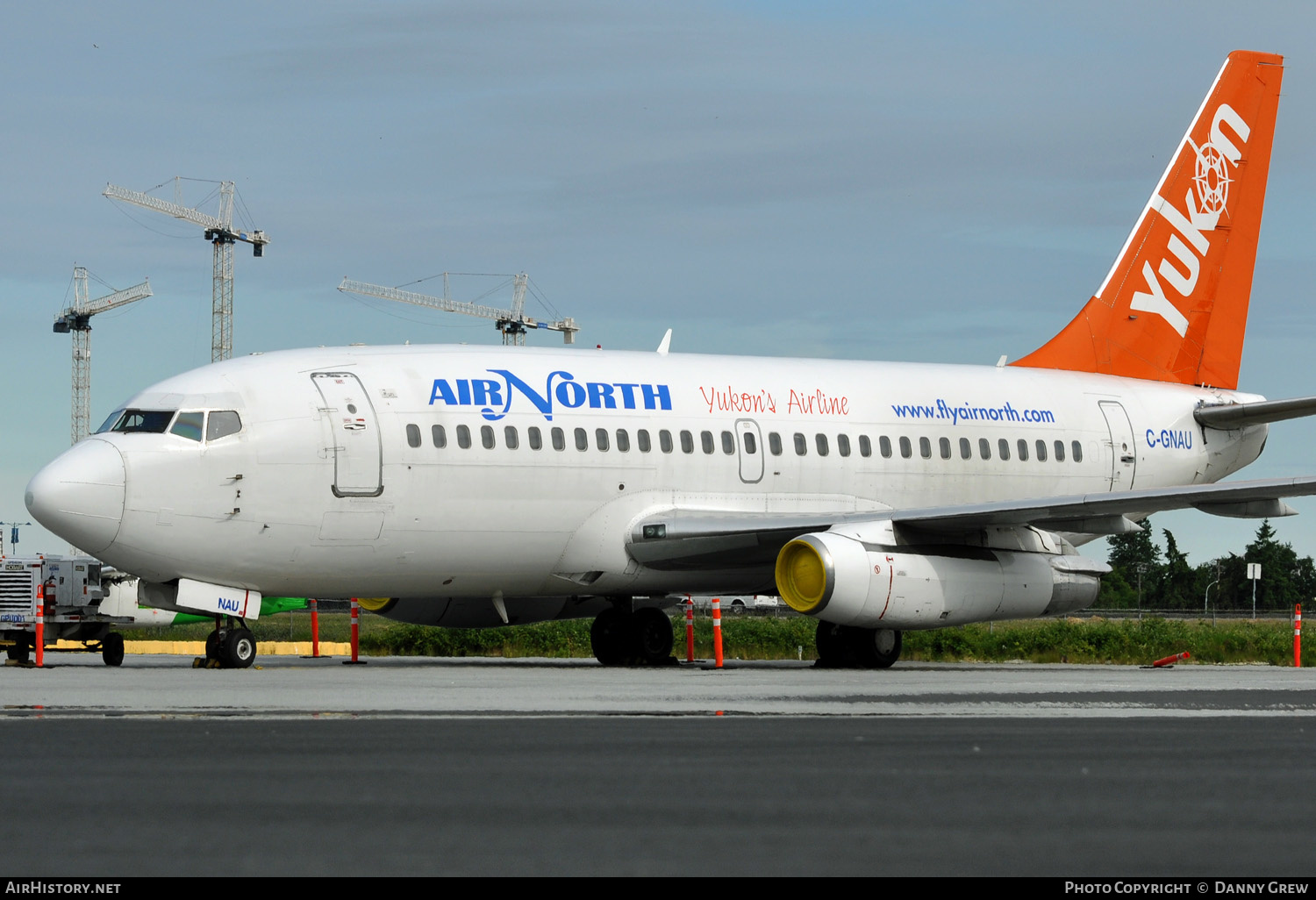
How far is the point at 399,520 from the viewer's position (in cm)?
2217

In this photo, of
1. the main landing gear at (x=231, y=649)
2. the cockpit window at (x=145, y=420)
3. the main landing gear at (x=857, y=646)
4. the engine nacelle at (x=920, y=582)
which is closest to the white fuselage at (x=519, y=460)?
the cockpit window at (x=145, y=420)

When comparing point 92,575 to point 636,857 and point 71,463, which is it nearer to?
point 71,463

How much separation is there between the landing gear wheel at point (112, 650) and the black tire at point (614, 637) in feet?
21.5

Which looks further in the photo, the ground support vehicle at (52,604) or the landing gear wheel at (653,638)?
the landing gear wheel at (653,638)

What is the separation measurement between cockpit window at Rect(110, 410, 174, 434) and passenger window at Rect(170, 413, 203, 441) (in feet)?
0.34

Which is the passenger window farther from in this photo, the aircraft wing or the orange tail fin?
the orange tail fin

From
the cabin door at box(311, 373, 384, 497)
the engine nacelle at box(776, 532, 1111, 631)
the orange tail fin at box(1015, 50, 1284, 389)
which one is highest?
the orange tail fin at box(1015, 50, 1284, 389)

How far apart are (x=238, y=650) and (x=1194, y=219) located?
19004 mm

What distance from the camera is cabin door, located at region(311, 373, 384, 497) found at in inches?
862

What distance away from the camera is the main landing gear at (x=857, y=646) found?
24219mm

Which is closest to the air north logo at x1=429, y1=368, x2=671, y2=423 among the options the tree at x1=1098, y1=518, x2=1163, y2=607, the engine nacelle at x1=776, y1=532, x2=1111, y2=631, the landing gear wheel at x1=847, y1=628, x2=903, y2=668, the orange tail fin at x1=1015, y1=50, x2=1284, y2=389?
the engine nacelle at x1=776, y1=532, x2=1111, y2=631

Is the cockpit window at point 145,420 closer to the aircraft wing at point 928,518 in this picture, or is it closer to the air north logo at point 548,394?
the air north logo at point 548,394
